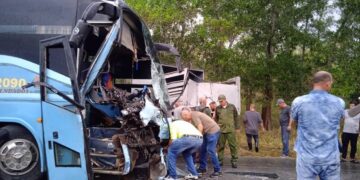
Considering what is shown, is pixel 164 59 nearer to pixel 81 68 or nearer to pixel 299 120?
pixel 81 68

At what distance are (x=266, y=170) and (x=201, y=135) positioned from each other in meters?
2.90

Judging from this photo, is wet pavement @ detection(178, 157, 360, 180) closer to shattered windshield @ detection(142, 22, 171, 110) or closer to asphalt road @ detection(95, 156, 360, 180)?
asphalt road @ detection(95, 156, 360, 180)

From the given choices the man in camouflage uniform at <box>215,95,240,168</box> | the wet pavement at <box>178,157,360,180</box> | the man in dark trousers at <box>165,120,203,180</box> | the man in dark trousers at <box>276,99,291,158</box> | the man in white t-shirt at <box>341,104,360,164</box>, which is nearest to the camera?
the man in dark trousers at <box>165,120,203,180</box>

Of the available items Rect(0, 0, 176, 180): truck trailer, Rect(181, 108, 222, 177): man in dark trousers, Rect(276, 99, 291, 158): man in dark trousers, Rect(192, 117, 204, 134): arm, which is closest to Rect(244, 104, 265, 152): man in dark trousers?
Rect(276, 99, 291, 158): man in dark trousers

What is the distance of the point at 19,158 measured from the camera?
7.31 metres

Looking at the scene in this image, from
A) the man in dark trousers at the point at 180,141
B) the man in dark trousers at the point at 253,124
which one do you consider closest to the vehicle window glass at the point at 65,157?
the man in dark trousers at the point at 180,141

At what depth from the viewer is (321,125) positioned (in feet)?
17.1

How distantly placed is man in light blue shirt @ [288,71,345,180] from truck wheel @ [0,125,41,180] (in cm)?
376

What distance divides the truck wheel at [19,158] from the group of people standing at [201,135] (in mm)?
2695

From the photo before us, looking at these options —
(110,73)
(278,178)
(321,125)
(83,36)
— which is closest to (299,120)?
(321,125)

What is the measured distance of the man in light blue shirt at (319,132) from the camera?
5176 millimetres

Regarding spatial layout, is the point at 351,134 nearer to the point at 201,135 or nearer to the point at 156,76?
the point at 201,135

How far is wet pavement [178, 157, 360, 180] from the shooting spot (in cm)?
1121

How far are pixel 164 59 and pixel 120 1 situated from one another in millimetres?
12472
